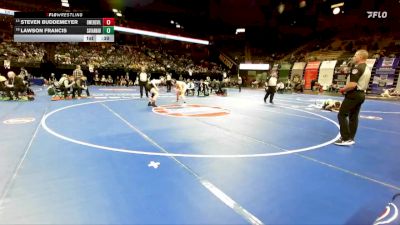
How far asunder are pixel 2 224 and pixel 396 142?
297 inches

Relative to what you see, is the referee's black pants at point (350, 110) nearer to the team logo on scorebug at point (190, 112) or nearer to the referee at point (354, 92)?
the referee at point (354, 92)

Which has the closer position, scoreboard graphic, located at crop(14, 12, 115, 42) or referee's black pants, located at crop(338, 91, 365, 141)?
referee's black pants, located at crop(338, 91, 365, 141)

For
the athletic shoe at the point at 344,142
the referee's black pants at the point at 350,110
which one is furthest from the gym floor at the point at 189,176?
the referee's black pants at the point at 350,110

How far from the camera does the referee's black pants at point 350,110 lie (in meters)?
5.80

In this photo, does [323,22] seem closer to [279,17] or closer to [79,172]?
[279,17]

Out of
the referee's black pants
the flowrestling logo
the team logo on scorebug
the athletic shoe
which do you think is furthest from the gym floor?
the flowrestling logo

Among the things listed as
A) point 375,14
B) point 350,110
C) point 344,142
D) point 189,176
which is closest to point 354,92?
point 350,110

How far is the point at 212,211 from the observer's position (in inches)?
112

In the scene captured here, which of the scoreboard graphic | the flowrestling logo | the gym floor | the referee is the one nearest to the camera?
the gym floor

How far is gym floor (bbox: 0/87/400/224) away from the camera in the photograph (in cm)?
281

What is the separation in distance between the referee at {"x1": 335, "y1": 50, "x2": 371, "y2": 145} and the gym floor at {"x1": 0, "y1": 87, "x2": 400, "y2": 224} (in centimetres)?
34

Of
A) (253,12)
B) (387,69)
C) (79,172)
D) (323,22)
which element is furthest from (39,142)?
(323,22)

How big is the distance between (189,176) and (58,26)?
1400 centimetres

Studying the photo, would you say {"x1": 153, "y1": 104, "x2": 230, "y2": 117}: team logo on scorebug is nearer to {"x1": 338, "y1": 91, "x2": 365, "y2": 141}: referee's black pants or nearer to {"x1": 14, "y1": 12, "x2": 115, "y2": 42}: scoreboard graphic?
{"x1": 338, "y1": 91, "x2": 365, "y2": 141}: referee's black pants
